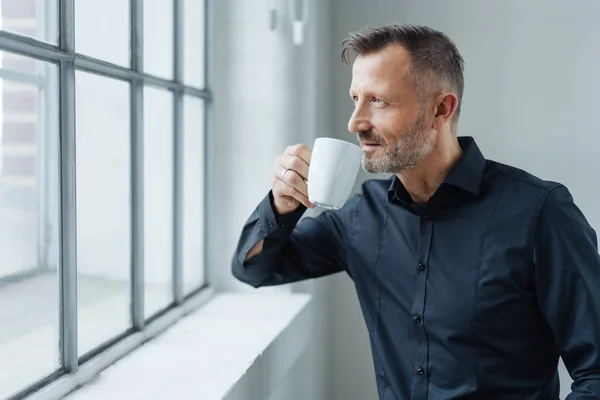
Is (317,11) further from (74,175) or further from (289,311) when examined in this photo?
(74,175)

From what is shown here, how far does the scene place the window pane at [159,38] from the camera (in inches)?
66.1

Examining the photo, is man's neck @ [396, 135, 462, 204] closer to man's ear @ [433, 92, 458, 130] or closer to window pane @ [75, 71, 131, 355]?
man's ear @ [433, 92, 458, 130]

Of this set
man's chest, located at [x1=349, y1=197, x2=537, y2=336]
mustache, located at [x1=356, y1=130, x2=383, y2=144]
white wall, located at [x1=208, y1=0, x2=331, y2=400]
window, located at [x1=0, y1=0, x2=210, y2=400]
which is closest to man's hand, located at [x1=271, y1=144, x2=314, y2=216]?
mustache, located at [x1=356, y1=130, x2=383, y2=144]

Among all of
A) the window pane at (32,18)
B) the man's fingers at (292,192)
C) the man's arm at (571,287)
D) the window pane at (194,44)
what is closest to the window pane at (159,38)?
the window pane at (194,44)

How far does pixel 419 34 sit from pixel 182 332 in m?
0.88

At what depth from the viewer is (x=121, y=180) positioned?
4.89 feet

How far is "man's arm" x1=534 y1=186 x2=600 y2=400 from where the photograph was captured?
1124mm

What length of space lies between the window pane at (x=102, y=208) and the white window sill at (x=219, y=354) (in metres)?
0.11

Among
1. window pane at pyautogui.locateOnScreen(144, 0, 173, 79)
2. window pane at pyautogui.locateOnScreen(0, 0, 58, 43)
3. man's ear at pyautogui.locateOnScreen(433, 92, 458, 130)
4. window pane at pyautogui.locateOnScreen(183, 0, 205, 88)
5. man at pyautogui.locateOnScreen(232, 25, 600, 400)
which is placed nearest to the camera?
window pane at pyautogui.locateOnScreen(0, 0, 58, 43)

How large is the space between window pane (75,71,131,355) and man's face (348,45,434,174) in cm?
54

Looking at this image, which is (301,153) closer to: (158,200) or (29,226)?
(29,226)

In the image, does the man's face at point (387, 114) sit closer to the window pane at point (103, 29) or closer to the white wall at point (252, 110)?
the window pane at point (103, 29)

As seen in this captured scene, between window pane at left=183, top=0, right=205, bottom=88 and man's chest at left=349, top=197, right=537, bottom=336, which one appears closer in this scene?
man's chest at left=349, top=197, right=537, bottom=336

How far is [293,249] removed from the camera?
1.50 metres
